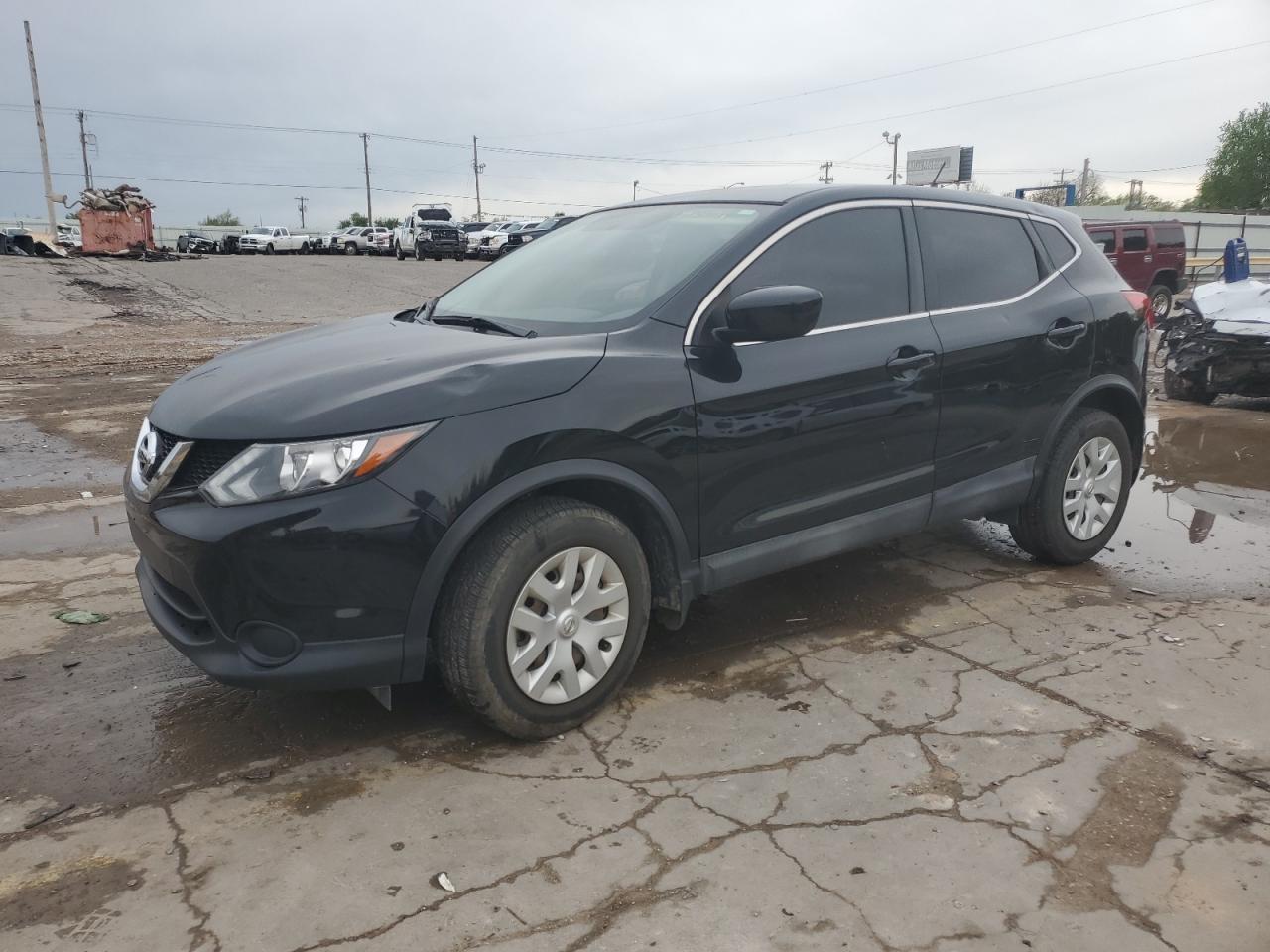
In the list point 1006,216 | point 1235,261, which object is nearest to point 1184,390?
point 1235,261

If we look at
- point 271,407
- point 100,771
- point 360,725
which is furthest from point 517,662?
point 100,771

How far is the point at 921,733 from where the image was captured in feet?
10.5

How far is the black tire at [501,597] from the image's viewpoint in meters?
2.86

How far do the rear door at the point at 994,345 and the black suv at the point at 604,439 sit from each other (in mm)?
14

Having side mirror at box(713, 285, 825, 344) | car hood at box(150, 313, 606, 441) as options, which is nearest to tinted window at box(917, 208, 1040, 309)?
side mirror at box(713, 285, 825, 344)

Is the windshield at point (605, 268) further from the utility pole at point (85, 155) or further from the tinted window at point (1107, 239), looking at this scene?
the utility pole at point (85, 155)

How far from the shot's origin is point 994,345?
4.16 metres

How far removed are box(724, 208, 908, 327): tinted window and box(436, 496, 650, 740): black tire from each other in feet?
3.40

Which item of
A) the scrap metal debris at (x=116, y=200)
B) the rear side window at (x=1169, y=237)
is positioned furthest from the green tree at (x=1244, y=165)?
the scrap metal debris at (x=116, y=200)

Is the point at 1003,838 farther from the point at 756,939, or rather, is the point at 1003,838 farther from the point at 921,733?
the point at 756,939

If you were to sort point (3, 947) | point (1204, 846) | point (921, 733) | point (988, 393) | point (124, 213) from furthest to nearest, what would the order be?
point (124, 213), point (988, 393), point (921, 733), point (1204, 846), point (3, 947)

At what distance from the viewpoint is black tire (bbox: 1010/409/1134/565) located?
4.54 meters

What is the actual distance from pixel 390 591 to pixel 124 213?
34687 mm

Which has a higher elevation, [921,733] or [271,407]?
[271,407]
